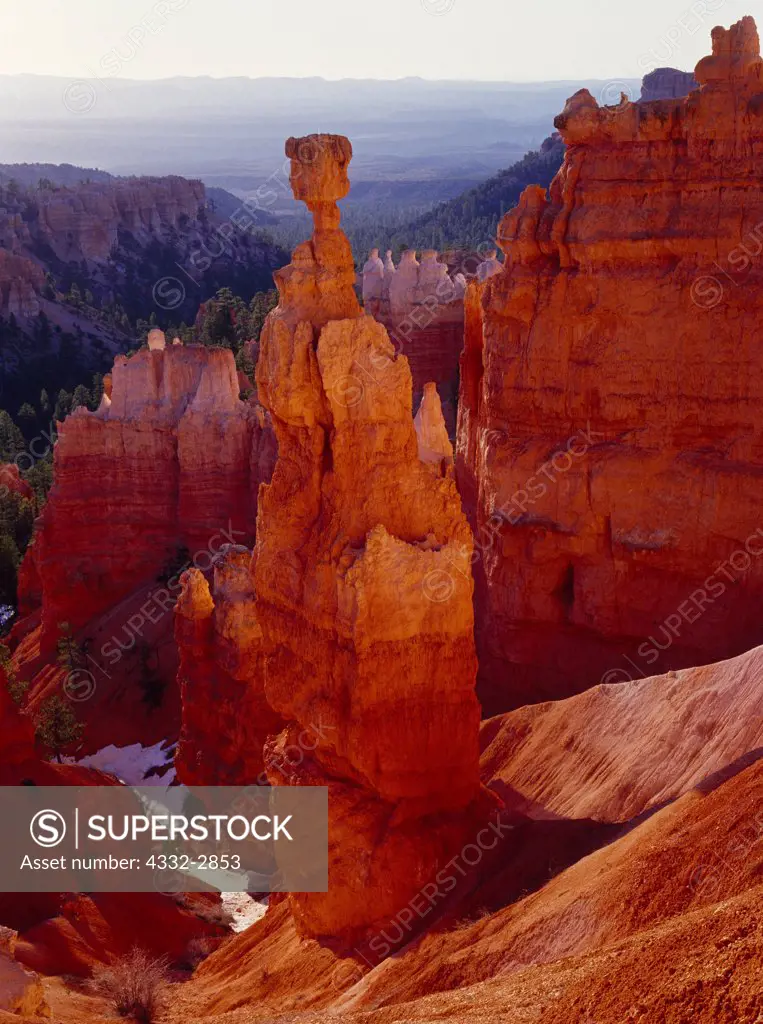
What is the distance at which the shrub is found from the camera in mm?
11422

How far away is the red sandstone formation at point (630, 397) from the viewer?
16672mm

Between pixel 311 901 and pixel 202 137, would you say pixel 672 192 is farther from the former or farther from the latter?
pixel 202 137

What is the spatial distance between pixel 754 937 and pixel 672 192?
1299 centimetres

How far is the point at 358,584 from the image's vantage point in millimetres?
11328

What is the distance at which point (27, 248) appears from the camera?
282 ft

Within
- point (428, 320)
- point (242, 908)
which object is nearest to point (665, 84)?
point (428, 320)

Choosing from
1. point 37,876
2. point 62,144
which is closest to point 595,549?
point 37,876

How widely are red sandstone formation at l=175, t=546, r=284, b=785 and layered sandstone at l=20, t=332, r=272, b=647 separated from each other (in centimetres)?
860
